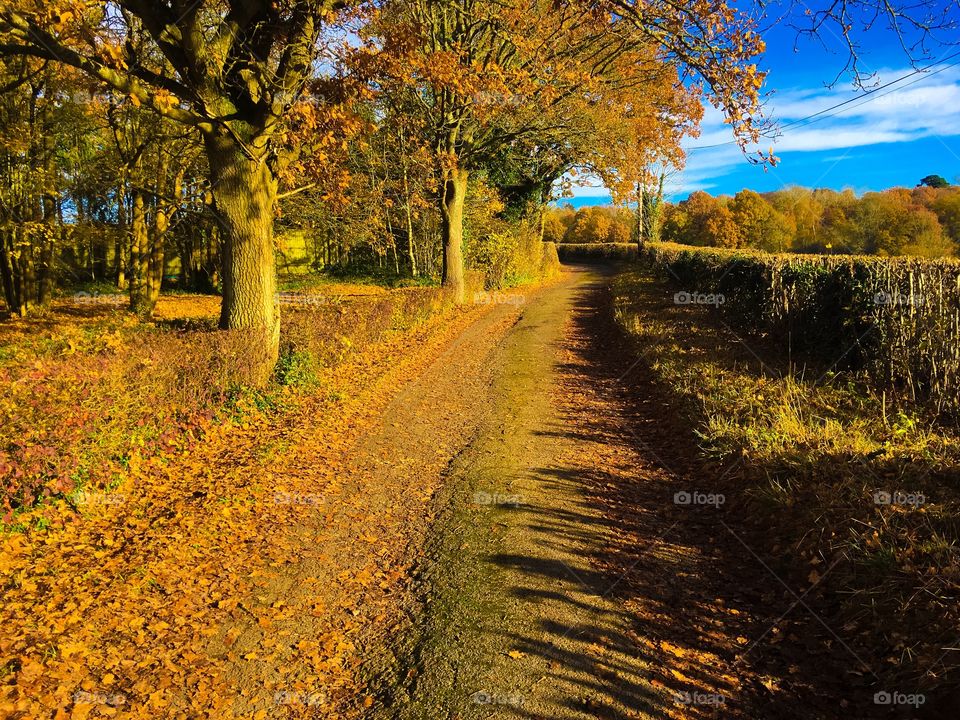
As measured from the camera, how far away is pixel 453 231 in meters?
20.0

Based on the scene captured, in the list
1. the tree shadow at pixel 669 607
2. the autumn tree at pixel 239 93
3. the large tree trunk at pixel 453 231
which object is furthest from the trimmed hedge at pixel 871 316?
the large tree trunk at pixel 453 231

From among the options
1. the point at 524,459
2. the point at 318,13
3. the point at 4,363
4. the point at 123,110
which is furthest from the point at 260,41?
the point at 123,110

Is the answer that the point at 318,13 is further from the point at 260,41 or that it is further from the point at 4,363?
the point at 4,363

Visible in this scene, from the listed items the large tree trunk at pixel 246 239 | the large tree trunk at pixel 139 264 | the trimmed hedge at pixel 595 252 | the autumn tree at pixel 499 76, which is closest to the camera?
the large tree trunk at pixel 246 239

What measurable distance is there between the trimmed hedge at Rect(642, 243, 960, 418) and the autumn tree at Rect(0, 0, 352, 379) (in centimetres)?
966

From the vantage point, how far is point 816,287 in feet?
34.8

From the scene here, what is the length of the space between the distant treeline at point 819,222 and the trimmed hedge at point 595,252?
3085 mm

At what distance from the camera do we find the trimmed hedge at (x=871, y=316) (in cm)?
761

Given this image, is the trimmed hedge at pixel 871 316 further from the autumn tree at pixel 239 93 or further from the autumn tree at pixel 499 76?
the autumn tree at pixel 239 93

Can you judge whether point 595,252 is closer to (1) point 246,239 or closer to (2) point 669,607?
(1) point 246,239

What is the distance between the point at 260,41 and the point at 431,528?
8.33 metres

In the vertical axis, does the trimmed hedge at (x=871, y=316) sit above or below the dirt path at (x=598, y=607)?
above

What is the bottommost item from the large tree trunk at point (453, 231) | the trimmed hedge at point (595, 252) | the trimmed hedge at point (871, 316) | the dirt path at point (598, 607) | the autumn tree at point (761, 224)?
the dirt path at point (598, 607)

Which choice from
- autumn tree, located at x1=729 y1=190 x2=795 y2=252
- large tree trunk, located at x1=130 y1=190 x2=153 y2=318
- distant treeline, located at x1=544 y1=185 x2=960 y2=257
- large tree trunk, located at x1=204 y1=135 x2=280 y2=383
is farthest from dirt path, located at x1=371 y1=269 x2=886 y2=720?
autumn tree, located at x1=729 y1=190 x2=795 y2=252
